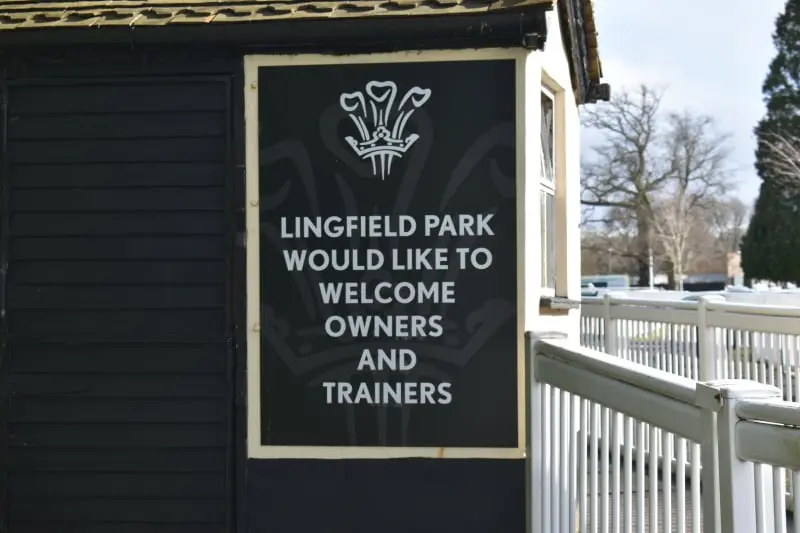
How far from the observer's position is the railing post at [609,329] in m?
7.47

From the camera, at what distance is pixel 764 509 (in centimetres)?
199

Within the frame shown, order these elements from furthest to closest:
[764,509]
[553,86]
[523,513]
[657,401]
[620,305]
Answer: [620,305] → [553,86] → [523,513] → [657,401] → [764,509]

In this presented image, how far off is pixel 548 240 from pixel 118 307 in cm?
280

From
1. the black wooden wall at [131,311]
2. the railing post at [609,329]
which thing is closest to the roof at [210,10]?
the black wooden wall at [131,311]

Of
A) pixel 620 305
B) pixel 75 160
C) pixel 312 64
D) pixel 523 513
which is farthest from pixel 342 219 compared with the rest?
pixel 620 305

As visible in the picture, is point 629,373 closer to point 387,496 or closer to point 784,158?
point 387,496

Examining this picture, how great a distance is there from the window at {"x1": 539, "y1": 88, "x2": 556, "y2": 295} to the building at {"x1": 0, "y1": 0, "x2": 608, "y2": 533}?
0.96 m

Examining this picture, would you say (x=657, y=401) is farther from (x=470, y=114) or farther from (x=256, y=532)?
(x=256, y=532)

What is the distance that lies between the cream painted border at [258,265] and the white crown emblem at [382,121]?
0.16m

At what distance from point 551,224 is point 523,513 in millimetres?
2213

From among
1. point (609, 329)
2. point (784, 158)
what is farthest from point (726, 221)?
point (609, 329)

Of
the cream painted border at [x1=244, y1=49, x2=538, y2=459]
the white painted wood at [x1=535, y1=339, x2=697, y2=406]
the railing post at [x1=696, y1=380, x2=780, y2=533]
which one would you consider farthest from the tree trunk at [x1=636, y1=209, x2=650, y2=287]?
the railing post at [x1=696, y1=380, x2=780, y2=533]

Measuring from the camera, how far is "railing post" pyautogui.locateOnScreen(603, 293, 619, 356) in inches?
294

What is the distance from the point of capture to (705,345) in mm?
6168
